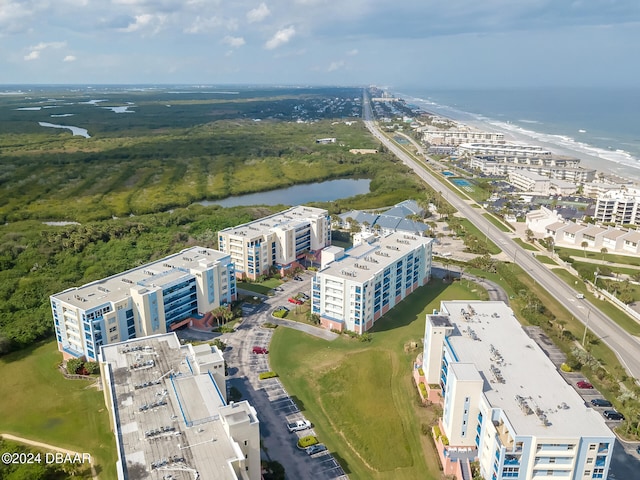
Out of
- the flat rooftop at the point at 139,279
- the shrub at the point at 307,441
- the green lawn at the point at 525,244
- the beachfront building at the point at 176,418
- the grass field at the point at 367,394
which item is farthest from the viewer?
the green lawn at the point at 525,244

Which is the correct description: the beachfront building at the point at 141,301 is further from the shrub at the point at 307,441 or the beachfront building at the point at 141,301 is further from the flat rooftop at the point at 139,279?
the shrub at the point at 307,441

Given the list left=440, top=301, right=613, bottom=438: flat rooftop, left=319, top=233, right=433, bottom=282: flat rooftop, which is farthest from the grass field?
left=440, top=301, right=613, bottom=438: flat rooftop

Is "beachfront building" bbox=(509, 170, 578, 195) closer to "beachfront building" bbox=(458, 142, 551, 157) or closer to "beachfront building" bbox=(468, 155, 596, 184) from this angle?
"beachfront building" bbox=(468, 155, 596, 184)

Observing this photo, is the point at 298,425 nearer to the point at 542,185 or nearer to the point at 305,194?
the point at 305,194

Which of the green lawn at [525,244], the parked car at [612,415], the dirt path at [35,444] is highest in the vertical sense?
the green lawn at [525,244]

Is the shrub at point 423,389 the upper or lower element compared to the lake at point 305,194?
lower

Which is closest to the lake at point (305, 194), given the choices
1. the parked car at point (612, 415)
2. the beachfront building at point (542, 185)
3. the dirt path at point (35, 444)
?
the beachfront building at point (542, 185)
